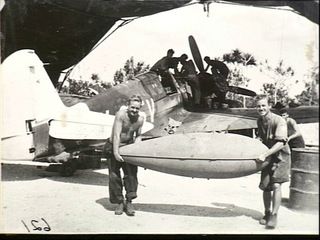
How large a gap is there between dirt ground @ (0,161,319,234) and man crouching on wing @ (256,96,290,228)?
0.10m

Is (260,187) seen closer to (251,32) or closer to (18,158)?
(251,32)

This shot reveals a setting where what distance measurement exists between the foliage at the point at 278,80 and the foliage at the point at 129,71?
1.08m

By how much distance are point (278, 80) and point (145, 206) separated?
1.64 metres

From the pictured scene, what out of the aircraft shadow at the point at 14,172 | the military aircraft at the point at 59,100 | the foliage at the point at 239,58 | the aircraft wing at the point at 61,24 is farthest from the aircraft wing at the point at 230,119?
the aircraft shadow at the point at 14,172

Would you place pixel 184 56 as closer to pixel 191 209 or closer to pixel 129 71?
pixel 129 71

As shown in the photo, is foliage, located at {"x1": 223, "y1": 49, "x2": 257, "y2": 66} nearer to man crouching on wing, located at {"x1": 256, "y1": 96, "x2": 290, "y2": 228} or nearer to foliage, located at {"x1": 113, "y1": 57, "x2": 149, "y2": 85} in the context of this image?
man crouching on wing, located at {"x1": 256, "y1": 96, "x2": 290, "y2": 228}

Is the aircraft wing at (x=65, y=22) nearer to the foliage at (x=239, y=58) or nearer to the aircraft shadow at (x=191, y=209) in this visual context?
the foliage at (x=239, y=58)

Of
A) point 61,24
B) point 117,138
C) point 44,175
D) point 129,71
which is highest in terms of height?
point 61,24

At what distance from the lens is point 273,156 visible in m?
3.62

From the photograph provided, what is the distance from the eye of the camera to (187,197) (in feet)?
12.8

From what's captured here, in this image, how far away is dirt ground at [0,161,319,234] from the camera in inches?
149

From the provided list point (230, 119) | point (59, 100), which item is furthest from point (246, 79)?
point (59, 100)

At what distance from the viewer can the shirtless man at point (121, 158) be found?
3662 mm

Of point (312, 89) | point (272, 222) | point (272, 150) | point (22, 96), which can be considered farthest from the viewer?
point (22, 96)
